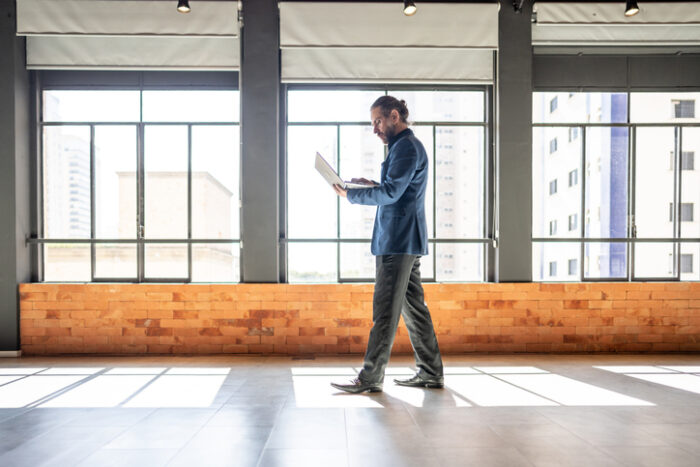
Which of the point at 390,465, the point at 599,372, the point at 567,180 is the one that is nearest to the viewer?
the point at 390,465

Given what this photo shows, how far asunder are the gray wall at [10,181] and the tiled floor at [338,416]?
670mm

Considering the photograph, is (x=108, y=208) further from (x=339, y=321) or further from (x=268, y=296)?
(x=339, y=321)

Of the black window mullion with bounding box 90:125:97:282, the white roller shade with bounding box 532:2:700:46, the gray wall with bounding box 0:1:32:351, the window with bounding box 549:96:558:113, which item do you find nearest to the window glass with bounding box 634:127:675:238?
the window with bounding box 549:96:558:113

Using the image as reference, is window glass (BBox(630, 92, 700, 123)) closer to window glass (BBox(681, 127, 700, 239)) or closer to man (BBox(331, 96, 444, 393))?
window glass (BBox(681, 127, 700, 239))

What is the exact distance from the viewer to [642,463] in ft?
6.09

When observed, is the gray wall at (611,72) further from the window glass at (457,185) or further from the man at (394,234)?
the man at (394,234)

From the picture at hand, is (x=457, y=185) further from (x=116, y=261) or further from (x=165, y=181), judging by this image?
(x=116, y=261)

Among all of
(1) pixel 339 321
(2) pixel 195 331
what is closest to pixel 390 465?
(1) pixel 339 321

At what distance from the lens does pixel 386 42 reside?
4309mm

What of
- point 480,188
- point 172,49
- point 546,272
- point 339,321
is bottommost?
point 339,321

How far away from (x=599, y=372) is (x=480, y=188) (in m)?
2.00

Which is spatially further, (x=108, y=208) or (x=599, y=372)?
(x=108, y=208)

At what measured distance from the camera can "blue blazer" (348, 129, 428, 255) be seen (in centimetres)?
280

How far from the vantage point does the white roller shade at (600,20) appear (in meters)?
4.35
